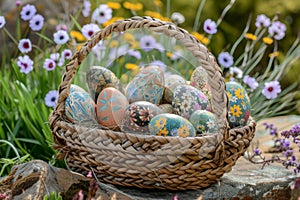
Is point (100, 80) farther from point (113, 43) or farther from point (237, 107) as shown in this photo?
point (113, 43)

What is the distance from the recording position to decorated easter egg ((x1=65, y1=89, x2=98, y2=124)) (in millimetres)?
2332

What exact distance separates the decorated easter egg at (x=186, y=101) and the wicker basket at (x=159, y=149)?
0.18 metres

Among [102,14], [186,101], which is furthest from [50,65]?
[186,101]

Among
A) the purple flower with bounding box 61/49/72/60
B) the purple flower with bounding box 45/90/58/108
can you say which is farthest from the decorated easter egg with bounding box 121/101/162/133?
the purple flower with bounding box 61/49/72/60

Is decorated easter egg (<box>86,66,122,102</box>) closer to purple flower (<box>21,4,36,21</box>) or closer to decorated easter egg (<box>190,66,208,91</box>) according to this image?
decorated easter egg (<box>190,66,208,91</box>)

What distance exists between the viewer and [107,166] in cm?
220

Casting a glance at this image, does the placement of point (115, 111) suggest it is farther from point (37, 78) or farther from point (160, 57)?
point (160, 57)

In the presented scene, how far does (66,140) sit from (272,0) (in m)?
4.12

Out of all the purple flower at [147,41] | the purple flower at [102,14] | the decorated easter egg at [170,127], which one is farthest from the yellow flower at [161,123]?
the purple flower at [147,41]

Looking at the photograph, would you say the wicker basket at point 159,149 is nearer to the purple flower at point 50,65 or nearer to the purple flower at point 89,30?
the purple flower at point 50,65

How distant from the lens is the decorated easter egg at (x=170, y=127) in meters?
2.18

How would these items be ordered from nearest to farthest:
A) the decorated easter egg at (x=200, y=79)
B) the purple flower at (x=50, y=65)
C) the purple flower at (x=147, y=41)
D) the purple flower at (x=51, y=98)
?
the decorated easter egg at (x=200, y=79), the purple flower at (x=51, y=98), the purple flower at (x=50, y=65), the purple flower at (x=147, y=41)

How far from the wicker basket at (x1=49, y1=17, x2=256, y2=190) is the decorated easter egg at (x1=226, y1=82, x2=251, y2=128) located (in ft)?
0.34

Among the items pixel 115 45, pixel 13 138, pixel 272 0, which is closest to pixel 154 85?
pixel 13 138
